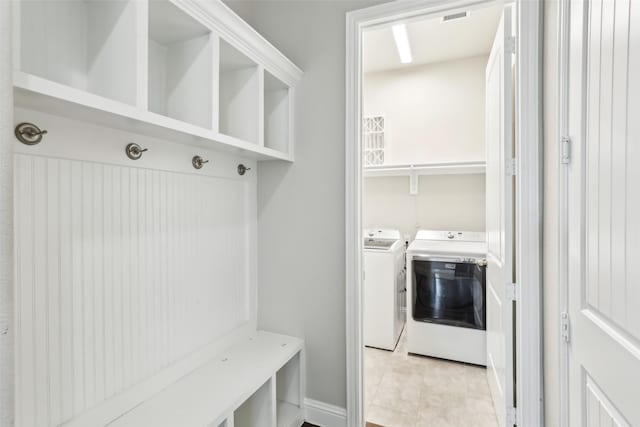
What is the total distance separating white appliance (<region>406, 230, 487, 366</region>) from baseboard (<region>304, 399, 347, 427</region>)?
1236mm

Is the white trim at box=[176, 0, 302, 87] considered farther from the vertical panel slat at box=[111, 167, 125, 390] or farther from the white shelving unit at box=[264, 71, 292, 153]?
the vertical panel slat at box=[111, 167, 125, 390]

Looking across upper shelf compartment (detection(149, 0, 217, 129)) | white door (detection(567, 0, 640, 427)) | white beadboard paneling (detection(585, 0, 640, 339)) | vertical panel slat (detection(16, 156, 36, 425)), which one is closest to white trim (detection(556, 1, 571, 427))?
white door (detection(567, 0, 640, 427))

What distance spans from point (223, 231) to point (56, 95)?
3.42ft

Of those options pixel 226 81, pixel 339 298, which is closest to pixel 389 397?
pixel 339 298

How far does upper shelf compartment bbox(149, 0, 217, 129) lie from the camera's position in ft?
4.17

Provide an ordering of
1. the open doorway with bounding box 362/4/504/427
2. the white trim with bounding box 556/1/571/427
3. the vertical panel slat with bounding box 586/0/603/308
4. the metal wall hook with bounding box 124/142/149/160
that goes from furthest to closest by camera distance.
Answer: the open doorway with bounding box 362/4/504/427 → the metal wall hook with bounding box 124/142/149/160 → the white trim with bounding box 556/1/571/427 → the vertical panel slat with bounding box 586/0/603/308

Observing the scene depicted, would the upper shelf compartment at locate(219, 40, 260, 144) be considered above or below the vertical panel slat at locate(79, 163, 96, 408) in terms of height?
above

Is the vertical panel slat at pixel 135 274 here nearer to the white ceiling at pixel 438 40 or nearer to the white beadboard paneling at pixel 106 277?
the white beadboard paneling at pixel 106 277

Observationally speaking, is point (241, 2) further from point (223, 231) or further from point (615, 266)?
point (615, 266)

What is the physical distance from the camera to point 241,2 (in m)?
2.00

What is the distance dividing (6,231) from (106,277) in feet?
1.83

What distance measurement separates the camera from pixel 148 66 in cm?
134

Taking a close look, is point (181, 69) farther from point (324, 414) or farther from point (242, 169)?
point (324, 414)

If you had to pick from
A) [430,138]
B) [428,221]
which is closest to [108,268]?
[428,221]
